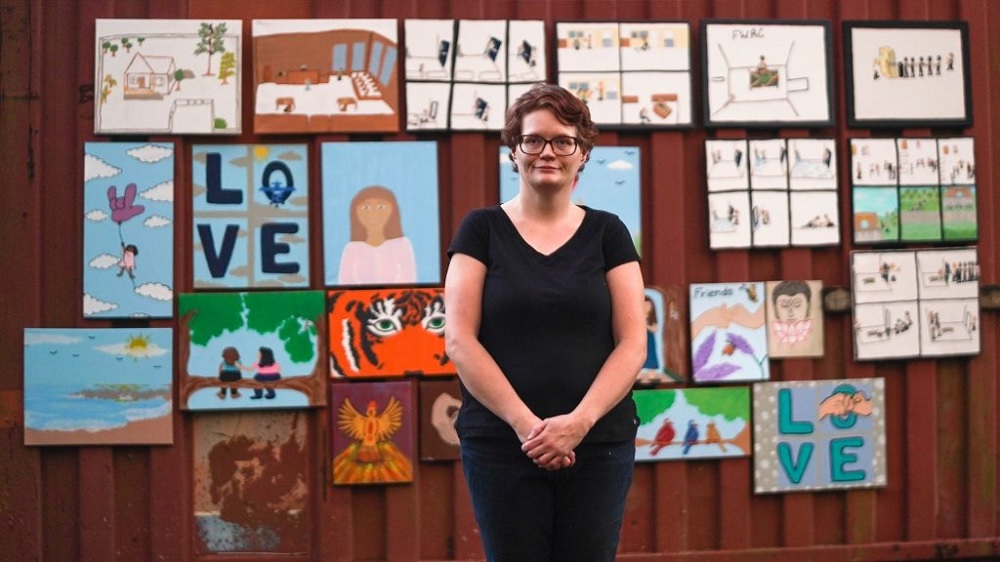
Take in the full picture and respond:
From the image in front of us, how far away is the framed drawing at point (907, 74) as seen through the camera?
4414 millimetres

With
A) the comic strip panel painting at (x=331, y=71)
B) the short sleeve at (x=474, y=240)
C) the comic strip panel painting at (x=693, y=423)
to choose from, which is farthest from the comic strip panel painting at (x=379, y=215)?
the short sleeve at (x=474, y=240)

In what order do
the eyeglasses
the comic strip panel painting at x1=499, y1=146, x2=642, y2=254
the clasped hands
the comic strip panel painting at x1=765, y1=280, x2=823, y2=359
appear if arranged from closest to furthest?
1. the clasped hands
2. the eyeglasses
3. the comic strip panel painting at x1=499, y1=146, x2=642, y2=254
4. the comic strip panel painting at x1=765, y1=280, x2=823, y2=359

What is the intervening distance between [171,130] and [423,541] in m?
1.89

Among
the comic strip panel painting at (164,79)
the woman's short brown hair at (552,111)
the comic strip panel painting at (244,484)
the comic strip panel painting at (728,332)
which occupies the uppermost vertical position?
the comic strip panel painting at (164,79)

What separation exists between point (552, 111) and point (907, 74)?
264 centimetres

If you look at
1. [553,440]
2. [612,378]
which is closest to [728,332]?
[612,378]

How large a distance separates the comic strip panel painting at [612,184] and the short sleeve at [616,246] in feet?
5.64

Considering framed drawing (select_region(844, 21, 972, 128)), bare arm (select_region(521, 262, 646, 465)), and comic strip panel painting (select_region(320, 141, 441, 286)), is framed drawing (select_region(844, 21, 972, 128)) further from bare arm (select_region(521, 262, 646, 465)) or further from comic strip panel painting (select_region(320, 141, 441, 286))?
bare arm (select_region(521, 262, 646, 465))

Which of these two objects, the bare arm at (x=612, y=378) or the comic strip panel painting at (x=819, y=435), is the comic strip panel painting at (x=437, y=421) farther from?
the bare arm at (x=612, y=378)

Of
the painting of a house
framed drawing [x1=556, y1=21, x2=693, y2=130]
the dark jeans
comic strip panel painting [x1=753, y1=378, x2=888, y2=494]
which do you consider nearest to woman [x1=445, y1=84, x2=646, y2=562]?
the dark jeans

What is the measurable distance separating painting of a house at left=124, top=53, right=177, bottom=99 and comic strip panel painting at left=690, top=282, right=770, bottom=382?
2240 mm

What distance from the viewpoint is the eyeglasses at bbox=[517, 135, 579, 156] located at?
2.39 meters

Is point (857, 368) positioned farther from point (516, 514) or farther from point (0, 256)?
point (0, 256)

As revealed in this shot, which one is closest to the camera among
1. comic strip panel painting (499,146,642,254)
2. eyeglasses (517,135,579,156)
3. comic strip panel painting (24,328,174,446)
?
eyeglasses (517,135,579,156)
